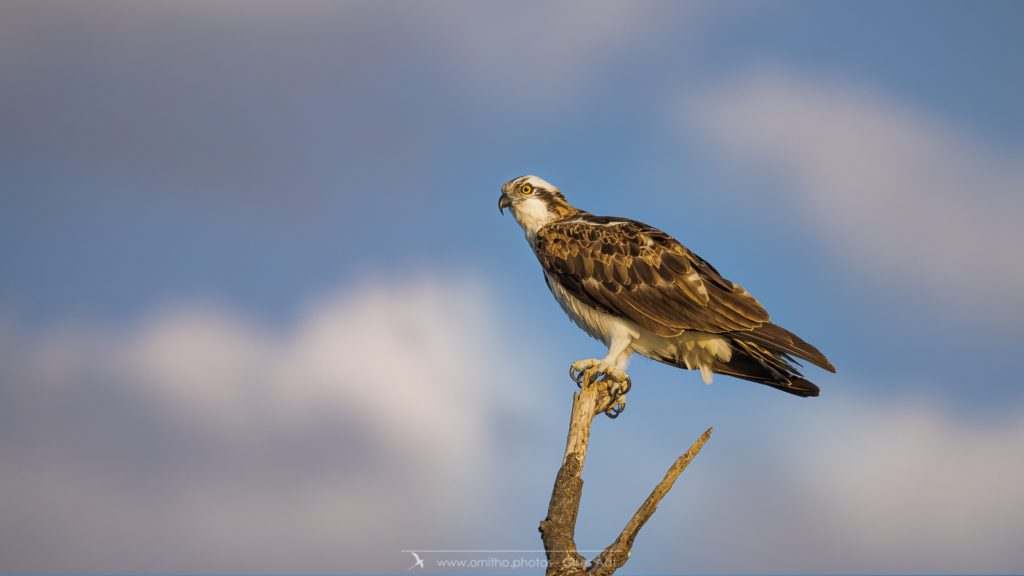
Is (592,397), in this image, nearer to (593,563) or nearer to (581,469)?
(581,469)

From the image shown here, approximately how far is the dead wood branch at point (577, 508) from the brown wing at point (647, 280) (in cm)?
148

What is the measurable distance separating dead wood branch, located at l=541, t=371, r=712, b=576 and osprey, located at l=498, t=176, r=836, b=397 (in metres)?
0.95

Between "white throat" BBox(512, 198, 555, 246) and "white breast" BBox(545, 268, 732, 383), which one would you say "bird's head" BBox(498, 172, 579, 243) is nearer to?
"white throat" BBox(512, 198, 555, 246)

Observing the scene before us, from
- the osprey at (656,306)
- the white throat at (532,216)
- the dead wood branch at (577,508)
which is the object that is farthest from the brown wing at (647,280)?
the dead wood branch at (577,508)

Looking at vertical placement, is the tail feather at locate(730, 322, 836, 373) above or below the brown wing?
below

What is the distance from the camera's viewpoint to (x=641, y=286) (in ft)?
32.8

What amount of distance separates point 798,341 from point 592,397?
8.77ft

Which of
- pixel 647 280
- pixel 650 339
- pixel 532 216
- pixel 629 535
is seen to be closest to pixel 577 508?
pixel 629 535

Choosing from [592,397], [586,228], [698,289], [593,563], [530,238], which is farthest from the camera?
[530,238]

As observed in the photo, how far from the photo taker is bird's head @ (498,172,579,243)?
37.8ft

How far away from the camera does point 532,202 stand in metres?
11.6

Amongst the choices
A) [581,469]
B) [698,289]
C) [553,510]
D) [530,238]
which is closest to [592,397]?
[581,469]

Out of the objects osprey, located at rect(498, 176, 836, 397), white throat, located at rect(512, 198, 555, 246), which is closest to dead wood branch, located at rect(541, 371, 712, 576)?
osprey, located at rect(498, 176, 836, 397)

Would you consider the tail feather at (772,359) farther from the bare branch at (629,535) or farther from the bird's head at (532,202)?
the bird's head at (532,202)
